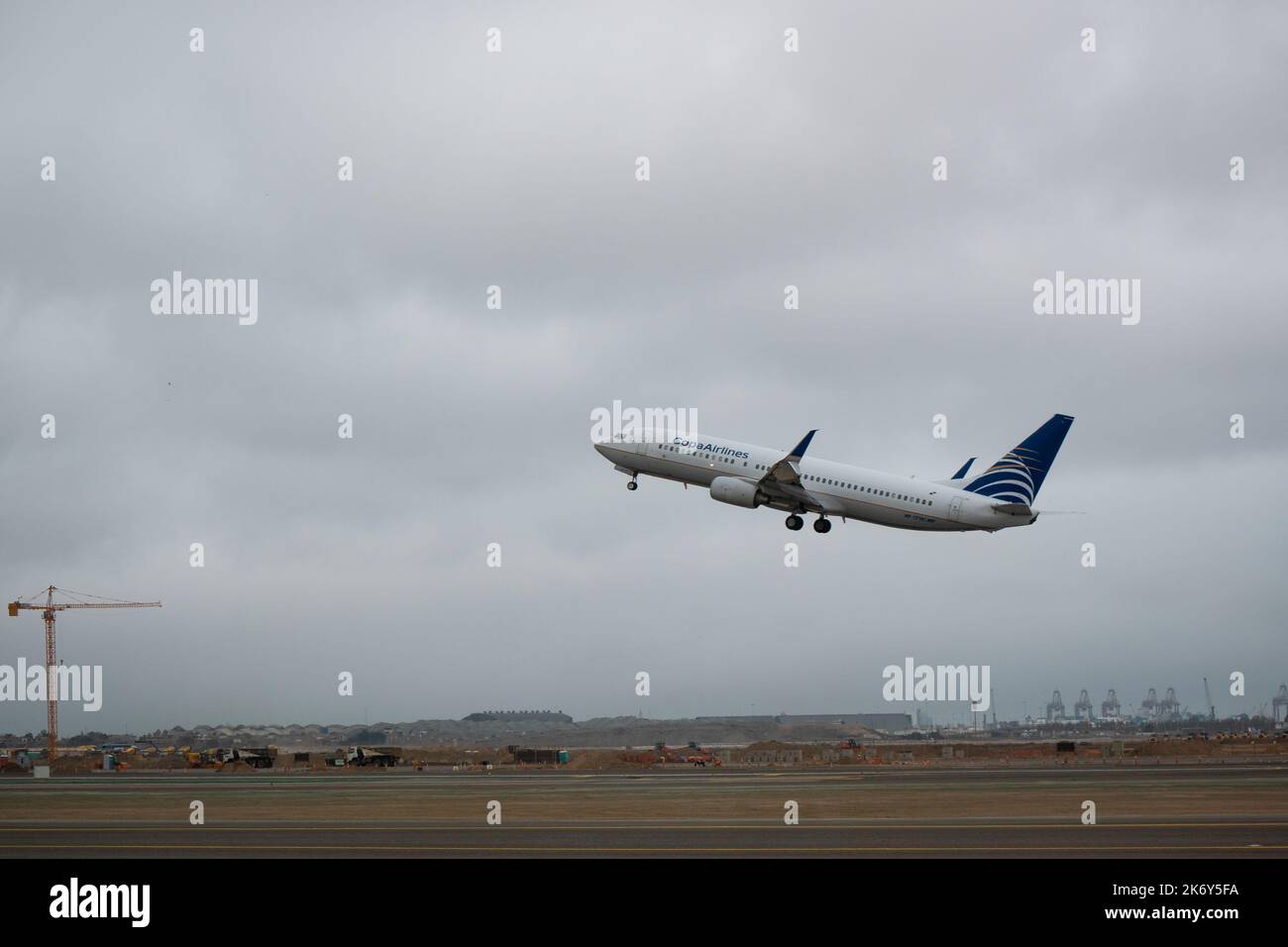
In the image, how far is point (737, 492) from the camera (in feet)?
320

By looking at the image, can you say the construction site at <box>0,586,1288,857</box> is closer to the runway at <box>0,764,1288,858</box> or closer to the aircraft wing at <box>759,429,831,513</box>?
the runway at <box>0,764,1288,858</box>

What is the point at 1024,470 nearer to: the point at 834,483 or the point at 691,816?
the point at 834,483

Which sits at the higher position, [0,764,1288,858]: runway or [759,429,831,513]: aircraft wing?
[759,429,831,513]: aircraft wing

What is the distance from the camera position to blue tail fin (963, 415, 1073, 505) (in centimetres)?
9275

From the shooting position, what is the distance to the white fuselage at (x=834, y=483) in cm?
9238

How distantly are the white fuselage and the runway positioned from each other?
57.0ft

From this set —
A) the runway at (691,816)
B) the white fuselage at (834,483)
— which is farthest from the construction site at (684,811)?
the white fuselage at (834,483)

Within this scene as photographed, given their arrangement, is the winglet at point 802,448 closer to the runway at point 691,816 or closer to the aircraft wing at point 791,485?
the aircraft wing at point 791,485

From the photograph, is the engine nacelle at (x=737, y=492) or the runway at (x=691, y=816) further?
the engine nacelle at (x=737, y=492)

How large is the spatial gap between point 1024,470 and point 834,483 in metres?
12.9

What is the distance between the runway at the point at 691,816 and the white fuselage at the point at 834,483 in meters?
17.4

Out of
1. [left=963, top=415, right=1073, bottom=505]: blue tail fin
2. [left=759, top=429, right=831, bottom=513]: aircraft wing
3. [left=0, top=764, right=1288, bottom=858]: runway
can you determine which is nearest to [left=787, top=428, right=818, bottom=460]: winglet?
[left=759, top=429, right=831, bottom=513]: aircraft wing
